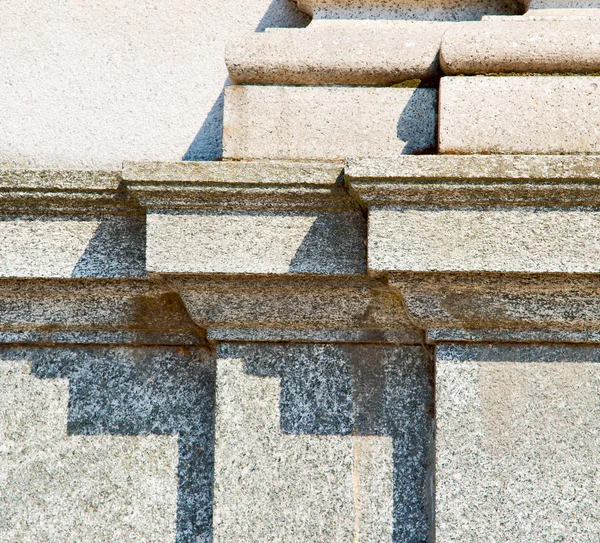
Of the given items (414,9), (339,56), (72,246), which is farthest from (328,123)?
(72,246)

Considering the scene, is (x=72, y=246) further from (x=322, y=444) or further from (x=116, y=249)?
(x=322, y=444)

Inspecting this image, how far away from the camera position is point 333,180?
63.8 inches

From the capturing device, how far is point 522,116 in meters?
1.66

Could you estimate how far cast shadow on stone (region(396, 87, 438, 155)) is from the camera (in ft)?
5.77

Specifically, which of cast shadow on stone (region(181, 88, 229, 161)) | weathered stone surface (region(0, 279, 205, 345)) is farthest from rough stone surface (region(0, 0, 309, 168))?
weathered stone surface (region(0, 279, 205, 345))

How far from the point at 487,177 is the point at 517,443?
0.62m

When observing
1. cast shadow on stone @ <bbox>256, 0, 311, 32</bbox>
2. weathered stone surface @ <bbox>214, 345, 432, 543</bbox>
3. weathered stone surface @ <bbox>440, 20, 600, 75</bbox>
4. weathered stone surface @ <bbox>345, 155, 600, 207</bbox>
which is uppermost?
cast shadow on stone @ <bbox>256, 0, 311, 32</bbox>

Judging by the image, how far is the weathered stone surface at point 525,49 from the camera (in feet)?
5.48

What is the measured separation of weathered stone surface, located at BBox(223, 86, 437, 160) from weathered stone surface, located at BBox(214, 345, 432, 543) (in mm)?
496

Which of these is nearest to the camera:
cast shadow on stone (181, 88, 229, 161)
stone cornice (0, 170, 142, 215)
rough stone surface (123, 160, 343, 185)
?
rough stone surface (123, 160, 343, 185)

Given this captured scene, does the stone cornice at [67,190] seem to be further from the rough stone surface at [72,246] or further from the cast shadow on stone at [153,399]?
the cast shadow on stone at [153,399]

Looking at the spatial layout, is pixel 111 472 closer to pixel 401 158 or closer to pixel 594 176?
pixel 401 158

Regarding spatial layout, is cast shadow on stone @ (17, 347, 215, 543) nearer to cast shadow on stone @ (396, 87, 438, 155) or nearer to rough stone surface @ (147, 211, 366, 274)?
rough stone surface @ (147, 211, 366, 274)

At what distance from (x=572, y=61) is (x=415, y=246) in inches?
22.3
